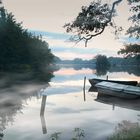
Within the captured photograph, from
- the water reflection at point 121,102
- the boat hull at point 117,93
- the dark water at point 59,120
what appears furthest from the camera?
the boat hull at point 117,93

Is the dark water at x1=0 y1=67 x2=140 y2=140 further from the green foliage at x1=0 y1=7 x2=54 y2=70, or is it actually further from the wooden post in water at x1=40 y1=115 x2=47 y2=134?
the green foliage at x1=0 y1=7 x2=54 y2=70

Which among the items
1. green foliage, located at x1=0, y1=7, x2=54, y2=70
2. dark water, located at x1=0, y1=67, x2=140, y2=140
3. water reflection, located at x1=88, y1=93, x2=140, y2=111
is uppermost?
green foliage, located at x1=0, y1=7, x2=54, y2=70

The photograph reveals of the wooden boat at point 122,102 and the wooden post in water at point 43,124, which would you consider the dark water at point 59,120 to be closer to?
the wooden post in water at point 43,124

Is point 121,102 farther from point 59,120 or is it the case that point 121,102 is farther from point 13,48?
point 13,48

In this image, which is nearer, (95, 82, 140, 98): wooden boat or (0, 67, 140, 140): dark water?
(0, 67, 140, 140): dark water

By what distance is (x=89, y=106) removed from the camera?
3816 centimetres

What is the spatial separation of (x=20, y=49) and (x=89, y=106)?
267 feet

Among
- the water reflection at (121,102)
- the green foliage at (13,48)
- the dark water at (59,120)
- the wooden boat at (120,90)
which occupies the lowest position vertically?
the water reflection at (121,102)

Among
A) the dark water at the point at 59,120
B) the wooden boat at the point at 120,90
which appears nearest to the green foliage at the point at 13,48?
the wooden boat at the point at 120,90

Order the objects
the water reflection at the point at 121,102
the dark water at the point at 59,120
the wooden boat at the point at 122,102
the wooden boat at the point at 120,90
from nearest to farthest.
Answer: the dark water at the point at 59,120, the wooden boat at the point at 122,102, the water reflection at the point at 121,102, the wooden boat at the point at 120,90

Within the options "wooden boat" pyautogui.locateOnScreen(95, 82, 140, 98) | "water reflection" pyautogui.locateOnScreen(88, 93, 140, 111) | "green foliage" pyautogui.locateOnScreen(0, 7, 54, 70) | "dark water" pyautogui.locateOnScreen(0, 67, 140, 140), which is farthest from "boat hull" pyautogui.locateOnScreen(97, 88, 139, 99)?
"green foliage" pyautogui.locateOnScreen(0, 7, 54, 70)

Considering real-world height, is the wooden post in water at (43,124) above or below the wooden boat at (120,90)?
below

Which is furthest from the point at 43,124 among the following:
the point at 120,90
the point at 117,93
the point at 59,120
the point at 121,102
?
the point at 120,90

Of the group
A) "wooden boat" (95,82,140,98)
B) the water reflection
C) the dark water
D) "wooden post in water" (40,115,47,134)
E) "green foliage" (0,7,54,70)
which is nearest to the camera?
the dark water
